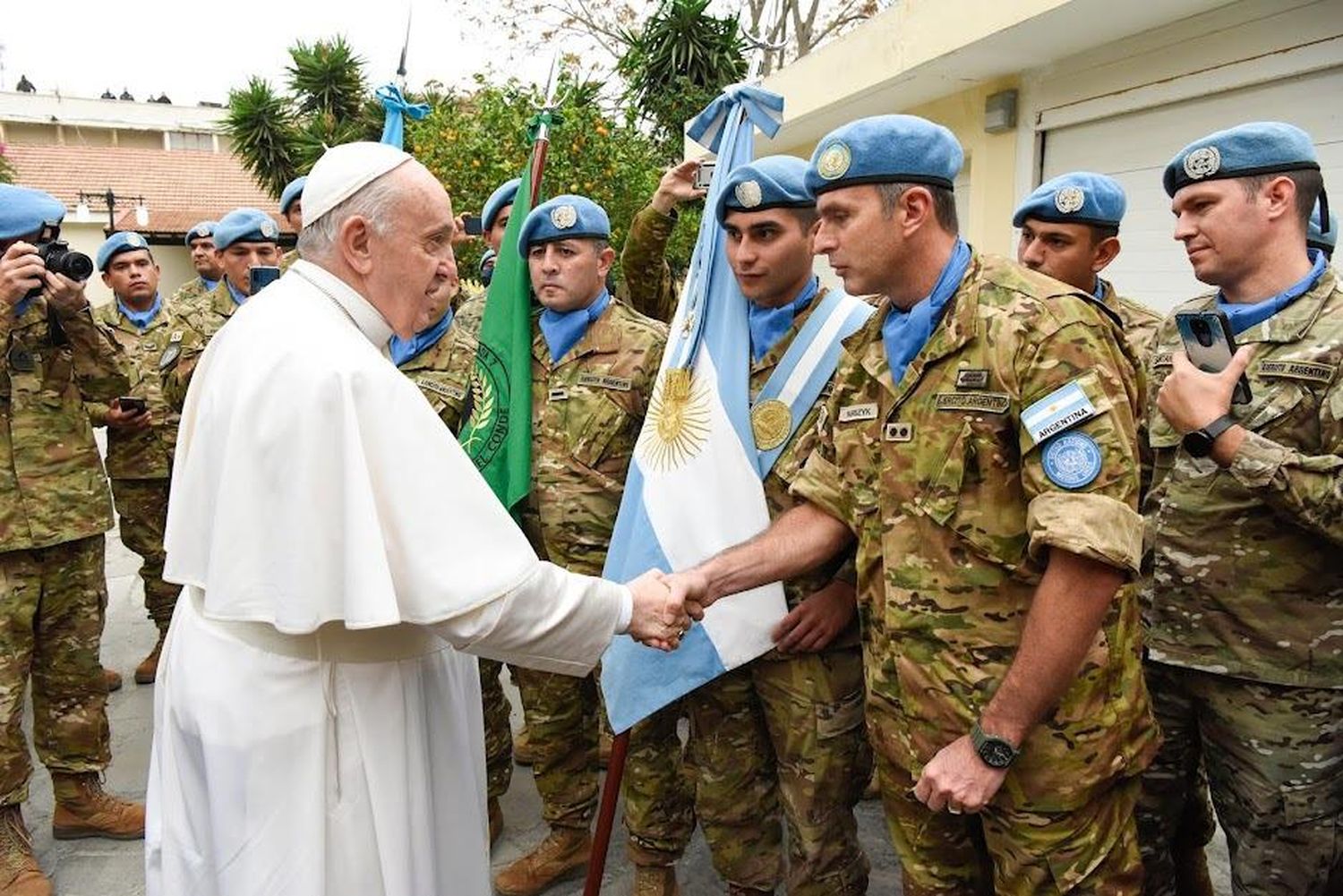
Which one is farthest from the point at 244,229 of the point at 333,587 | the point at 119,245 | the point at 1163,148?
the point at 1163,148

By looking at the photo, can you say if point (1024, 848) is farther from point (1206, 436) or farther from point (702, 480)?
point (702, 480)

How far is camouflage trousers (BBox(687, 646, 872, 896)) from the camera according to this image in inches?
109

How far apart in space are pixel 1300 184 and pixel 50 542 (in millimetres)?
4277

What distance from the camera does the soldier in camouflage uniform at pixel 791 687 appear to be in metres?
2.76

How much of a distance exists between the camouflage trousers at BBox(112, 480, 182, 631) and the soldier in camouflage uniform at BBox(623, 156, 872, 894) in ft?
13.3

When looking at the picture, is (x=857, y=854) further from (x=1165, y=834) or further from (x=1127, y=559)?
(x=1127, y=559)

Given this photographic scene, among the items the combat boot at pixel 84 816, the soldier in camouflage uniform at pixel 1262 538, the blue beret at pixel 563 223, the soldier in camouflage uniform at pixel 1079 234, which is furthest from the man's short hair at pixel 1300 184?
the combat boot at pixel 84 816

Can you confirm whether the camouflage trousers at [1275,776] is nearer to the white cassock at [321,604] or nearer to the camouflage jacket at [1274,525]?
the camouflage jacket at [1274,525]

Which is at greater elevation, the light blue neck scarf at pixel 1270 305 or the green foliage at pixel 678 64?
the green foliage at pixel 678 64

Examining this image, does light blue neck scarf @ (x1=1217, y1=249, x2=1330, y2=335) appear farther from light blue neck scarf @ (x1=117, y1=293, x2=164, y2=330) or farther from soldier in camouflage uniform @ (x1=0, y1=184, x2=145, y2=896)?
light blue neck scarf @ (x1=117, y1=293, x2=164, y2=330)

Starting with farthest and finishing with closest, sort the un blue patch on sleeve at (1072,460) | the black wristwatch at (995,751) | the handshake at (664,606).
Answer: the handshake at (664,606)
the black wristwatch at (995,751)
the un blue patch on sleeve at (1072,460)

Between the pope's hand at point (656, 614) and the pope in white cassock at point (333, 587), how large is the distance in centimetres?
9

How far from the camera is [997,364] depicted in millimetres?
1991

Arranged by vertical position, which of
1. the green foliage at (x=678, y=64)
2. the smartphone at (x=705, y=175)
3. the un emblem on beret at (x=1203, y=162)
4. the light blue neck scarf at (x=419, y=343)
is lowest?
the light blue neck scarf at (x=419, y=343)
